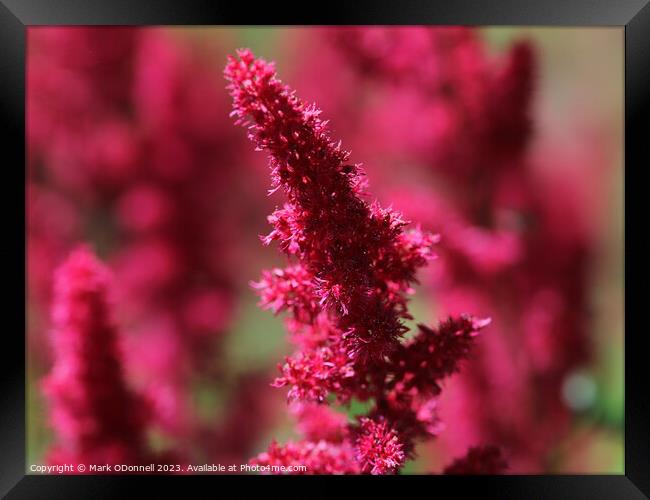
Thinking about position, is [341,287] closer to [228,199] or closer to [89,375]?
[89,375]

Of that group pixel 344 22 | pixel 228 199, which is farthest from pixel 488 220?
pixel 228 199

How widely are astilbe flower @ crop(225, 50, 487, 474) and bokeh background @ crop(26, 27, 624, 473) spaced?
1037 mm

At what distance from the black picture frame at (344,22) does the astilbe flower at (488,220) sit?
6.5 inches

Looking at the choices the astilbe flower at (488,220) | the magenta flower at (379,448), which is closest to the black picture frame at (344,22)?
the astilbe flower at (488,220)

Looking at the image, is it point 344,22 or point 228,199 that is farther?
point 228,199

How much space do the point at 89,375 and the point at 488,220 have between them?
1290mm

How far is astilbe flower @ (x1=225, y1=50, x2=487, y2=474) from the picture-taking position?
3.48 ft

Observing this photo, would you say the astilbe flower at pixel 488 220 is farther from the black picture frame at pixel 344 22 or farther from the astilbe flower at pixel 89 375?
the astilbe flower at pixel 89 375

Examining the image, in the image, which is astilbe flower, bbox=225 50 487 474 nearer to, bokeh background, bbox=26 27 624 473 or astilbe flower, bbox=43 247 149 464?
astilbe flower, bbox=43 247 149 464

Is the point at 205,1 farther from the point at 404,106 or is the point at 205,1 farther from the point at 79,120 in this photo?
the point at 79,120

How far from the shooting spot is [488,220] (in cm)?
215

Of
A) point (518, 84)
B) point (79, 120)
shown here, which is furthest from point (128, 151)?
point (518, 84)

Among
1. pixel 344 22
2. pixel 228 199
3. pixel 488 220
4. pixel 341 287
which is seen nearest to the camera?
pixel 341 287

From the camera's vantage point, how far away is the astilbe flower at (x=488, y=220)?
1.99 meters
